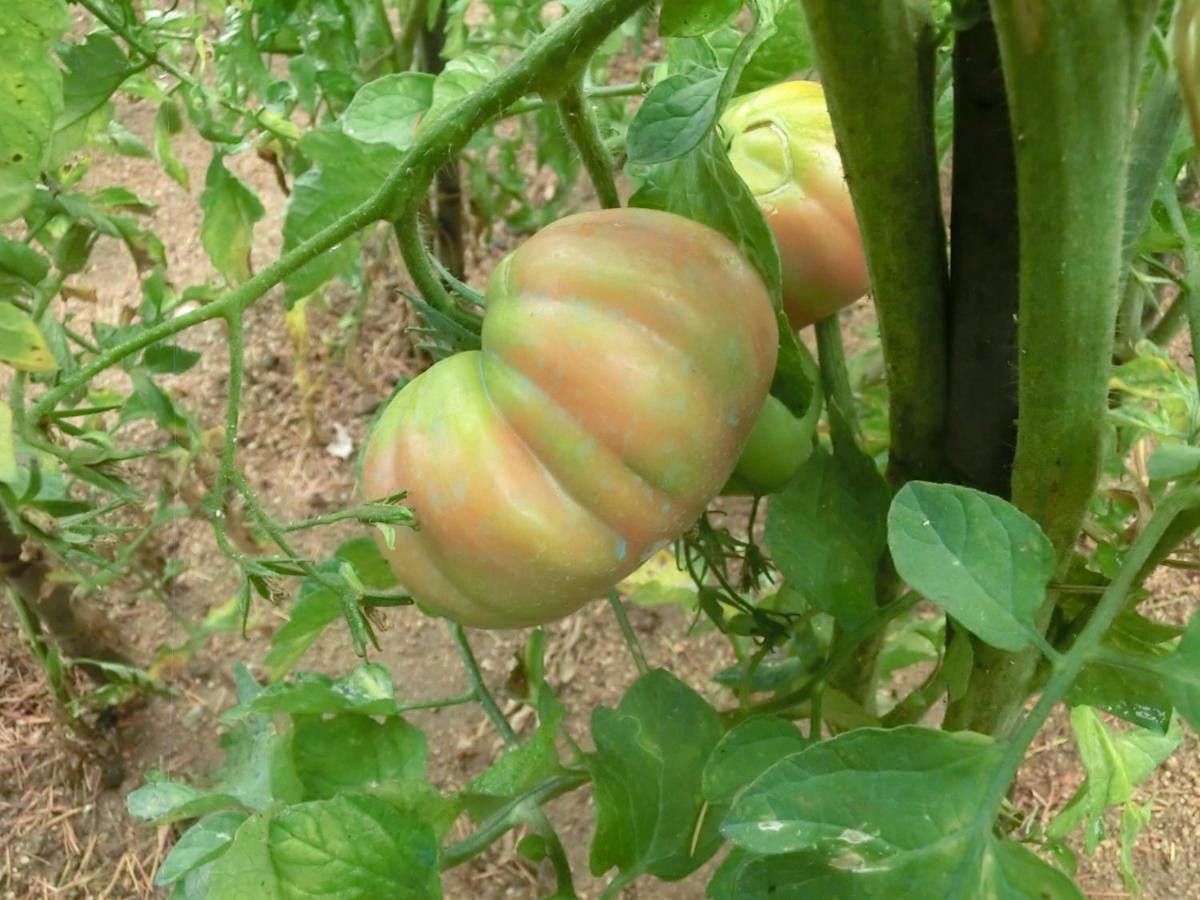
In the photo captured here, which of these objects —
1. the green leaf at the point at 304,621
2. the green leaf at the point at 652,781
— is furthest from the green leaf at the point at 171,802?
the green leaf at the point at 652,781

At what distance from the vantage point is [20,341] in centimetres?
52

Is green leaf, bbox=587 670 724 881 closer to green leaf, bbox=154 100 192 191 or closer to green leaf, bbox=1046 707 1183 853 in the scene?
green leaf, bbox=1046 707 1183 853

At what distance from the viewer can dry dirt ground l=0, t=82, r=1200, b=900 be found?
1275mm

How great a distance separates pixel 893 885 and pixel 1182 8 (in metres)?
0.35

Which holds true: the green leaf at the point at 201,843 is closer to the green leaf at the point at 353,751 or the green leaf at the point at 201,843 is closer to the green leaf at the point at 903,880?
the green leaf at the point at 353,751

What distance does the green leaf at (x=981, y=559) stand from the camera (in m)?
0.47

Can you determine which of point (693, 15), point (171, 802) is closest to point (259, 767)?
point (171, 802)

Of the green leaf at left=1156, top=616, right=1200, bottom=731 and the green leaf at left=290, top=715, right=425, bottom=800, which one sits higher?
the green leaf at left=1156, top=616, right=1200, bottom=731

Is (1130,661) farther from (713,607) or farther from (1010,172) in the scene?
(713,607)

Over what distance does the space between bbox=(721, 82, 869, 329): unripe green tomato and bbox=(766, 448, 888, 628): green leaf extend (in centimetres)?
12

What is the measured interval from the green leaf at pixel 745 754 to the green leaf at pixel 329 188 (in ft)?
1.47

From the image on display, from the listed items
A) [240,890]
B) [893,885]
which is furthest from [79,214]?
[893,885]

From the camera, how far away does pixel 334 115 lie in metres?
1.39

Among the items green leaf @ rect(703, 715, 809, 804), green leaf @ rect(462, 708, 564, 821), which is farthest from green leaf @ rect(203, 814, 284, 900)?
green leaf @ rect(703, 715, 809, 804)
